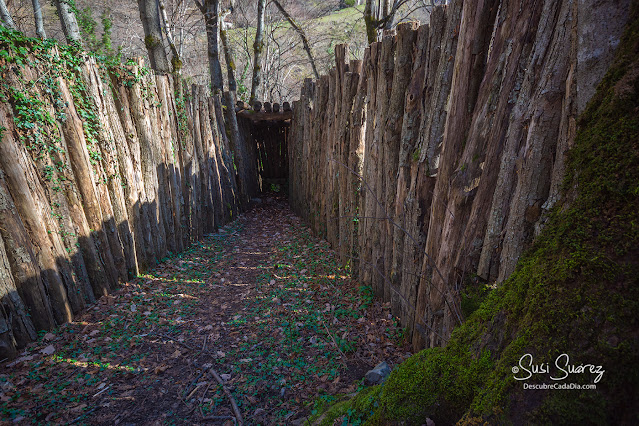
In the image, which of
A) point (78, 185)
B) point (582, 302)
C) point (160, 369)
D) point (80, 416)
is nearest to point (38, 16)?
point (78, 185)

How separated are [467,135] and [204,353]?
328 cm

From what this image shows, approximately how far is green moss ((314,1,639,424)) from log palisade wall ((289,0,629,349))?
178mm

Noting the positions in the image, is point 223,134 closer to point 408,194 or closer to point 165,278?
point 165,278

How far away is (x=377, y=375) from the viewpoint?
2645 mm

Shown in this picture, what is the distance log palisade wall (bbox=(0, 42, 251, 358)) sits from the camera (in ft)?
10.9

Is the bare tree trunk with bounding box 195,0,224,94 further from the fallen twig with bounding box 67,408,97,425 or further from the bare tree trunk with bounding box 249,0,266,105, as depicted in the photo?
the fallen twig with bounding box 67,408,97,425

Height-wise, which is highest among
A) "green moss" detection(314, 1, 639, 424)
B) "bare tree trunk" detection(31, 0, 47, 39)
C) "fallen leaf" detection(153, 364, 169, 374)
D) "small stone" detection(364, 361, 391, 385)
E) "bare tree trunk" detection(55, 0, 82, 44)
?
"bare tree trunk" detection(31, 0, 47, 39)

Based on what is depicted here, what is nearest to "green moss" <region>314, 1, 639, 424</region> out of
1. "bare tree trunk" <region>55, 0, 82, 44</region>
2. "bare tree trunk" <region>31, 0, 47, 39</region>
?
"bare tree trunk" <region>55, 0, 82, 44</region>

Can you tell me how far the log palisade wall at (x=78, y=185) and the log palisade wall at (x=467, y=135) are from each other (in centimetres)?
345

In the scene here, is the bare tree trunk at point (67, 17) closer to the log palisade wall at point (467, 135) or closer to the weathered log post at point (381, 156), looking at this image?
the weathered log post at point (381, 156)

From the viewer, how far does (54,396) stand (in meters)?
2.81

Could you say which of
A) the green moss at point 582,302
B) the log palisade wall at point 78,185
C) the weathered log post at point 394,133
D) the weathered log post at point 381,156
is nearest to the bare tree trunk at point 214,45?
the log palisade wall at point 78,185

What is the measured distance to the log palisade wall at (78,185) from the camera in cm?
331

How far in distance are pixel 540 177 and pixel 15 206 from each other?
15.0 ft
